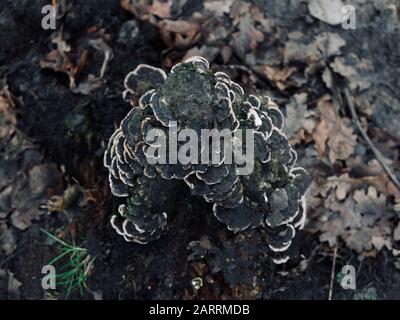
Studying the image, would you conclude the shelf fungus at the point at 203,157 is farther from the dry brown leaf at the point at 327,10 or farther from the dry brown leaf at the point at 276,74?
the dry brown leaf at the point at 327,10

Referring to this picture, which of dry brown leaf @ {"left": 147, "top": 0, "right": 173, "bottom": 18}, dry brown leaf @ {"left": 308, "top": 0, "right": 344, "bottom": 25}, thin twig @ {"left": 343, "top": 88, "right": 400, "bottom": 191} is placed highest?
dry brown leaf @ {"left": 147, "top": 0, "right": 173, "bottom": 18}

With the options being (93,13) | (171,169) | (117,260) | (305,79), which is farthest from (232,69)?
(117,260)

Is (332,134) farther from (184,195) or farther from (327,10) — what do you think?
(184,195)

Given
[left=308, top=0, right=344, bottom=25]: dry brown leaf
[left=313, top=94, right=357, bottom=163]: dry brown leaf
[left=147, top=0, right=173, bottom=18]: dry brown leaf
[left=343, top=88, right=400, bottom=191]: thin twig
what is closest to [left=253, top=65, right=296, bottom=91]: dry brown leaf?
[left=313, top=94, right=357, bottom=163]: dry brown leaf

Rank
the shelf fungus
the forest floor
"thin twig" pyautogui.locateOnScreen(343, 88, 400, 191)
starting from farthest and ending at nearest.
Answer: "thin twig" pyautogui.locateOnScreen(343, 88, 400, 191)
the forest floor
the shelf fungus

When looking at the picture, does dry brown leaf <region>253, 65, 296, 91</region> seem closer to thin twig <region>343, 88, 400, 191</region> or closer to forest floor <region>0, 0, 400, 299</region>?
forest floor <region>0, 0, 400, 299</region>

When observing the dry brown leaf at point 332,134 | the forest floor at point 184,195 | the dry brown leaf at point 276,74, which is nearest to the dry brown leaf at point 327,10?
the forest floor at point 184,195

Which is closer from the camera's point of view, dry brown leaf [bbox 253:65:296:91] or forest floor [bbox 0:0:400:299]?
forest floor [bbox 0:0:400:299]
